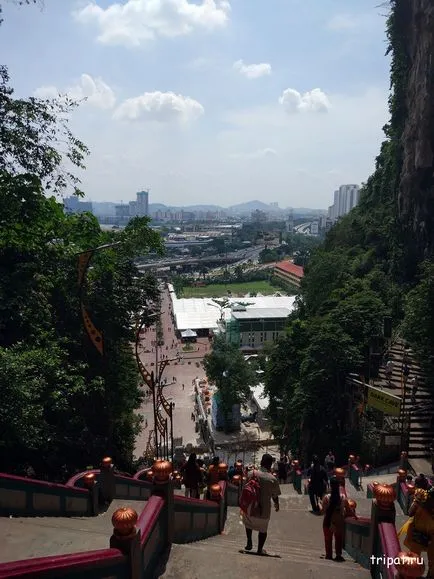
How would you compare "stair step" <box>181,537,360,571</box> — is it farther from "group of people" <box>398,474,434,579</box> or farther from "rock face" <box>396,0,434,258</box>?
"rock face" <box>396,0,434,258</box>

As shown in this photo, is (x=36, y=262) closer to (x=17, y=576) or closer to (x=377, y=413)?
(x=17, y=576)

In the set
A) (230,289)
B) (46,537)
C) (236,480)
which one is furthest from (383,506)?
(230,289)

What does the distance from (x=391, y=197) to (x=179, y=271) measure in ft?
312

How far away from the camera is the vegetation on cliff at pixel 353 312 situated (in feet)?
62.8

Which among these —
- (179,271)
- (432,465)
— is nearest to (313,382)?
(432,465)

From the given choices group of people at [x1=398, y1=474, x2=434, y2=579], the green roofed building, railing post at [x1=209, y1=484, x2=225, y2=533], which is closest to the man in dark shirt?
railing post at [x1=209, y1=484, x2=225, y2=533]

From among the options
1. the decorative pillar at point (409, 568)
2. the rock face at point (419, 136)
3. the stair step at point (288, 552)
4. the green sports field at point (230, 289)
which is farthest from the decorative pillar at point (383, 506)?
the green sports field at point (230, 289)

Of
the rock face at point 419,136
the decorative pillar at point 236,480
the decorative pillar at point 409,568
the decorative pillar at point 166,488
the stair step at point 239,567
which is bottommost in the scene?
the decorative pillar at point 236,480

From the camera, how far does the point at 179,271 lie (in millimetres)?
130000

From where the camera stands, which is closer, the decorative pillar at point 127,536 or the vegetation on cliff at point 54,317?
the decorative pillar at point 127,536

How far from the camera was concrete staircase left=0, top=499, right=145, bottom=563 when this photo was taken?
16.3ft

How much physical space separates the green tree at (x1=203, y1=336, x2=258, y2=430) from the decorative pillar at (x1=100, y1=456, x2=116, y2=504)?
78.2 ft

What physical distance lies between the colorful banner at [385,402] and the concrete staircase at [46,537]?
10938mm

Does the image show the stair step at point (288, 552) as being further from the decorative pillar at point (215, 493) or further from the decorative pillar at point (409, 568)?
the decorative pillar at point (409, 568)
